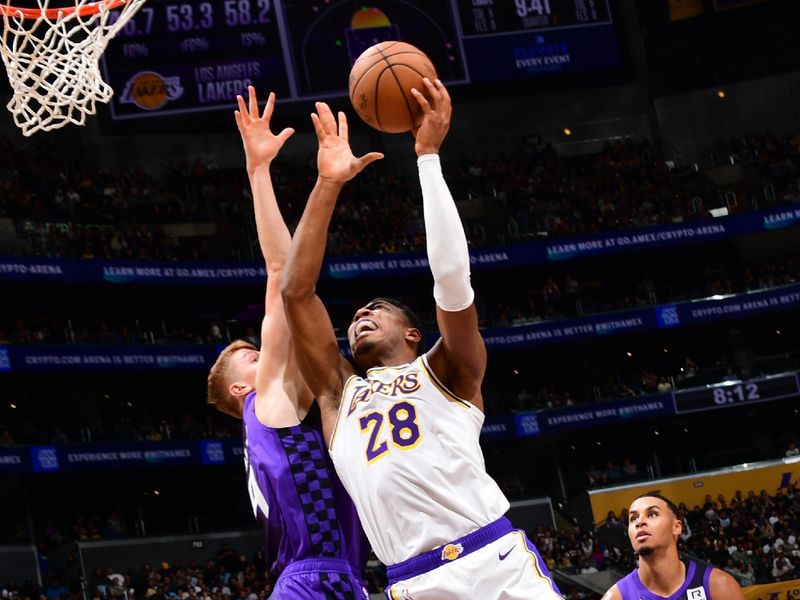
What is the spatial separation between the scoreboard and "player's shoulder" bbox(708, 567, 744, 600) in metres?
20.6

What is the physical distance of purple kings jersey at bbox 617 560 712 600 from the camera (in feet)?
20.4

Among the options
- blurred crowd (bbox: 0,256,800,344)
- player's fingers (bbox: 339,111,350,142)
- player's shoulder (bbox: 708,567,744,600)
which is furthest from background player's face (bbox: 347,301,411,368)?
blurred crowd (bbox: 0,256,800,344)

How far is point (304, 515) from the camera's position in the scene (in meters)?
4.21

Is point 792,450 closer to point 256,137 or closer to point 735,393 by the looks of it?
point 735,393

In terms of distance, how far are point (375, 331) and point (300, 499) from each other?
65cm

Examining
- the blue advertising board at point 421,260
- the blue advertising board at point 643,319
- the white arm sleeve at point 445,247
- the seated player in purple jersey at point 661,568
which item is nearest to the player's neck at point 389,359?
the white arm sleeve at point 445,247

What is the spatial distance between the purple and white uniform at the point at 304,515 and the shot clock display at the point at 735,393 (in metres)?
23.0

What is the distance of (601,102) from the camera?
3269 cm

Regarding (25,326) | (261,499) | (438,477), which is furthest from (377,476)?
(25,326)

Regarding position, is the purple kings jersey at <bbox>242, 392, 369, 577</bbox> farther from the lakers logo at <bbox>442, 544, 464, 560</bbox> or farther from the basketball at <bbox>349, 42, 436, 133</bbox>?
the basketball at <bbox>349, 42, 436, 133</bbox>

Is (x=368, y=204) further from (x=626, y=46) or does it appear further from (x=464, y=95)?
(x=626, y=46)

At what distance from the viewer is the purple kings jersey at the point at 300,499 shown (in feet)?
13.8

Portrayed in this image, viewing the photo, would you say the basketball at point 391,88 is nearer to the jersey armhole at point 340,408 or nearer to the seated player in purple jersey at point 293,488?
the seated player in purple jersey at point 293,488

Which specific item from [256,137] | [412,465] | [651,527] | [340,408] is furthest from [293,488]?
[651,527]
